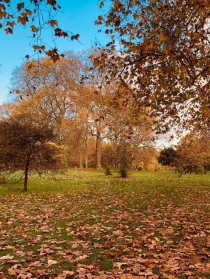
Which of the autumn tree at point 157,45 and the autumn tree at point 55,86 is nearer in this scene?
the autumn tree at point 157,45

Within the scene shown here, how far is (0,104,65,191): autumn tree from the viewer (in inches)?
579

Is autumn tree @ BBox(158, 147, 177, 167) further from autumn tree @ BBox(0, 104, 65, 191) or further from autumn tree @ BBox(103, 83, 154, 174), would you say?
autumn tree @ BBox(0, 104, 65, 191)

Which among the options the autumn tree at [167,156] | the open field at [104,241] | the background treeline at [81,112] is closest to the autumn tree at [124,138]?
the background treeline at [81,112]

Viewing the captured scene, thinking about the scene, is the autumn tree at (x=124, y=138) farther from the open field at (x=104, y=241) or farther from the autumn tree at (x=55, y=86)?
the open field at (x=104, y=241)

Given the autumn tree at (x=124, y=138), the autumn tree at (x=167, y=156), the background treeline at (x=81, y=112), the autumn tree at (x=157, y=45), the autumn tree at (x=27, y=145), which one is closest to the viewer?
the autumn tree at (x=157, y=45)

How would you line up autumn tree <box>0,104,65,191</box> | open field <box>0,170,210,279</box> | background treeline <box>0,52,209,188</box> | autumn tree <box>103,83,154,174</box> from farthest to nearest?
1. background treeline <box>0,52,209,188</box>
2. autumn tree <box>103,83,154,174</box>
3. autumn tree <box>0,104,65,191</box>
4. open field <box>0,170,210,279</box>

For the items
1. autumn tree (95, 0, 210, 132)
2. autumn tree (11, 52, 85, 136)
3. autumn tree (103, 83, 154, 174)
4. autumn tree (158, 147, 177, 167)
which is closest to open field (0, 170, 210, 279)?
autumn tree (95, 0, 210, 132)

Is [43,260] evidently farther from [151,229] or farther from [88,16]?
[88,16]

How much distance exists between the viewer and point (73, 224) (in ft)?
26.6

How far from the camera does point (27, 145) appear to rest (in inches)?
590

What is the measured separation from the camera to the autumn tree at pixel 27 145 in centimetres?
1471

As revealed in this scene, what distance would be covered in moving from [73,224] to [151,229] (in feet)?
7.08

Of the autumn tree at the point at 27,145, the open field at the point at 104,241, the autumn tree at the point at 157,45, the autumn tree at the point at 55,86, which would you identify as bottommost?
the open field at the point at 104,241

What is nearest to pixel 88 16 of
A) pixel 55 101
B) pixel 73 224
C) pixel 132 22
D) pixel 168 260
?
pixel 132 22
